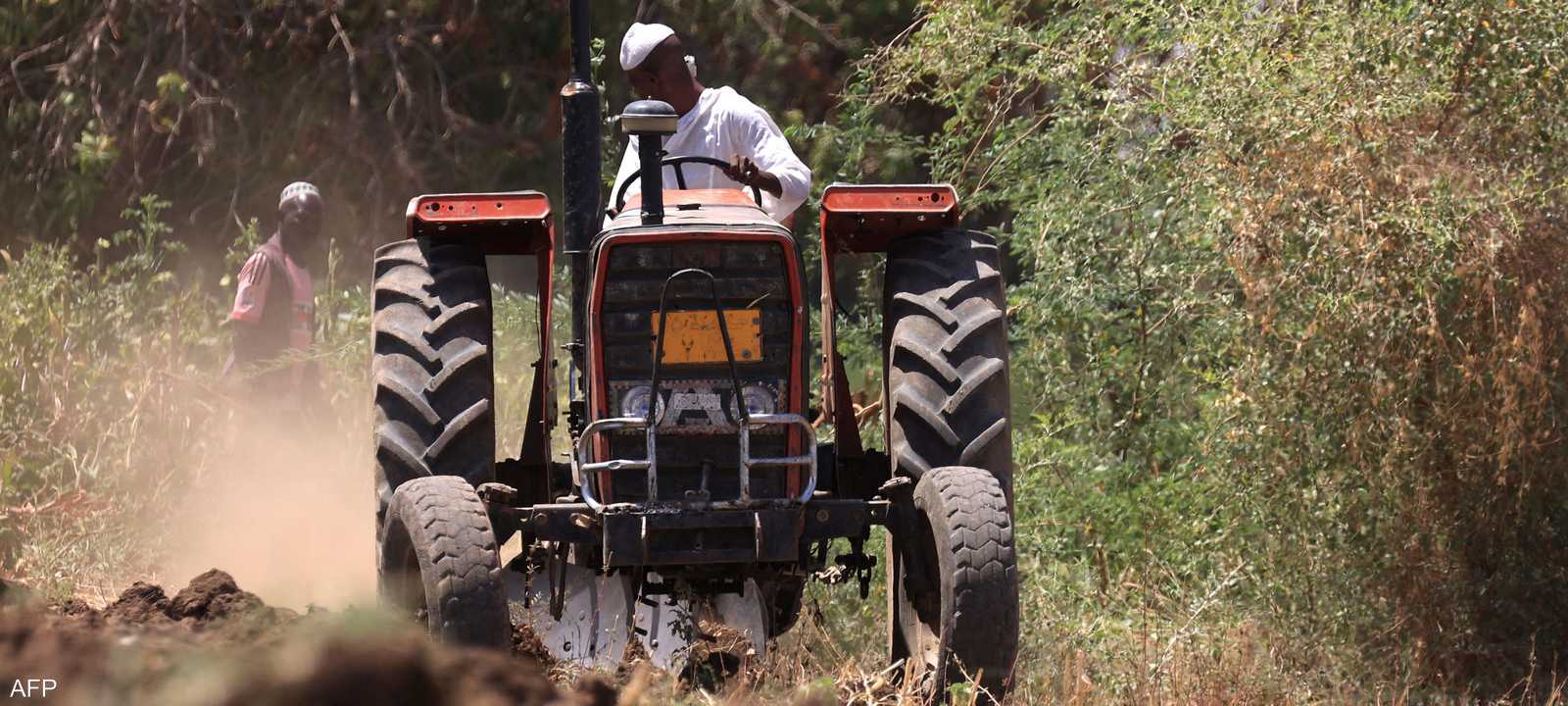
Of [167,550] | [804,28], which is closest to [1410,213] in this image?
[167,550]

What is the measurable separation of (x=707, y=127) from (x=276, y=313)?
3890mm

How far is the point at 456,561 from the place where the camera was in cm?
524

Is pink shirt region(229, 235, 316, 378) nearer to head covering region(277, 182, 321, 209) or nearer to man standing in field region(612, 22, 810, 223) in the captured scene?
head covering region(277, 182, 321, 209)

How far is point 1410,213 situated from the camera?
21.6 ft

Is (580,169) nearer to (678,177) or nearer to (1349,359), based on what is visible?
(678,177)

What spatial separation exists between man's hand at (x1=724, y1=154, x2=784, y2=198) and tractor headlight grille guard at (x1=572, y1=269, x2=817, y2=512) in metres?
0.61

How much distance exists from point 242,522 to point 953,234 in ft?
16.2

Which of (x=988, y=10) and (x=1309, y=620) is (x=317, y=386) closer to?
(x=988, y=10)

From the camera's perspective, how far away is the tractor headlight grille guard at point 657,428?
5578 millimetres

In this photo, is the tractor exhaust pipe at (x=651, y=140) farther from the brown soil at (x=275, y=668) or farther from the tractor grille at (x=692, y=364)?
the brown soil at (x=275, y=668)

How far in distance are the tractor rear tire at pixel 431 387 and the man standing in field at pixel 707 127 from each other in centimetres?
82

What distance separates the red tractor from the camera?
17.8ft
